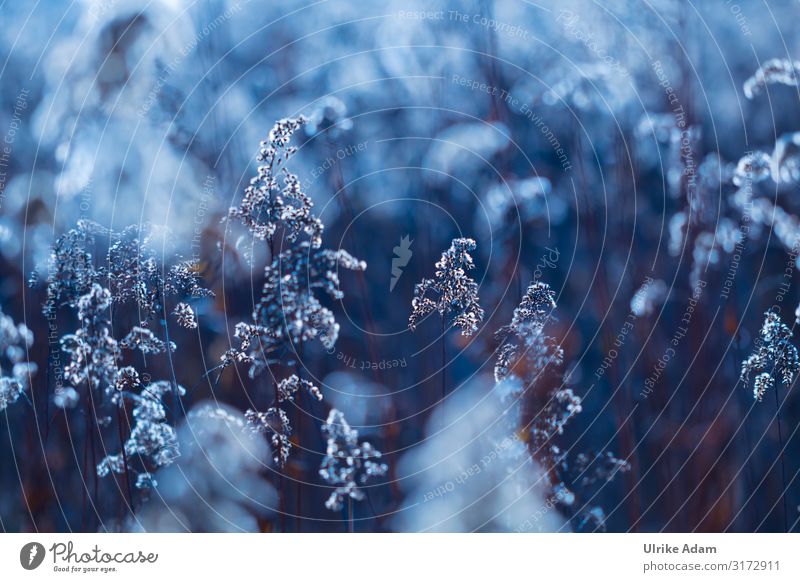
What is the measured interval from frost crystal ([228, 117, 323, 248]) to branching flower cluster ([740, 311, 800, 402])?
2.52 ft

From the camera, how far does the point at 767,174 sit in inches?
41.9

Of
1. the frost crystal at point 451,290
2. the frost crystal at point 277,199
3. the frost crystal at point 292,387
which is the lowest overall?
the frost crystal at point 292,387

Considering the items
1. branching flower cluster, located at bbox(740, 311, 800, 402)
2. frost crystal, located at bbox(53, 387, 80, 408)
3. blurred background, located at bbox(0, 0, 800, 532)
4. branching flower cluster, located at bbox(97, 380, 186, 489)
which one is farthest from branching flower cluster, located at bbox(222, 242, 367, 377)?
branching flower cluster, located at bbox(740, 311, 800, 402)

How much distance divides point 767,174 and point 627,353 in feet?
1.28

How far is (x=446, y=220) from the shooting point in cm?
106

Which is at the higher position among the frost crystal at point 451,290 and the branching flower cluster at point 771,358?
the frost crystal at point 451,290

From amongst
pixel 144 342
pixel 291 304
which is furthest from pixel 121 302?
pixel 291 304

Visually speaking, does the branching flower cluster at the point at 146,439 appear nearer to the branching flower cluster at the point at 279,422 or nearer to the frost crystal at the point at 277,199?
the branching flower cluster at the point at 279,422

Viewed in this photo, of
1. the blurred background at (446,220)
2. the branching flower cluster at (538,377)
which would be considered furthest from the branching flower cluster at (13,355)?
the branching flower cluster at (538,377)

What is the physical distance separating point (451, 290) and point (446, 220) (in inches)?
4.7

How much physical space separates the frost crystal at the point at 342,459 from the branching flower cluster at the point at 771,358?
0.65 meters

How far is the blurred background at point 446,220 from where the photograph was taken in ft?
3.46
